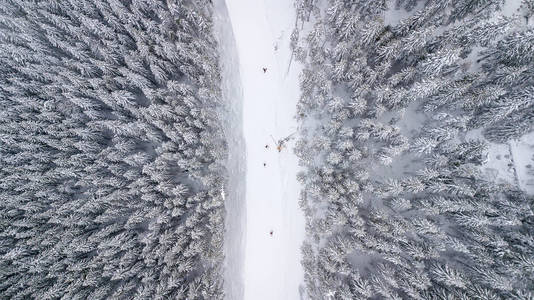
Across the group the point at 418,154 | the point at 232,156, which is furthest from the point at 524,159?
the point at 232,156

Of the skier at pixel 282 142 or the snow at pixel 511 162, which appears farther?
the skier at pixel 282 142

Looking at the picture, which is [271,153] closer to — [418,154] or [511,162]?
[418,154]

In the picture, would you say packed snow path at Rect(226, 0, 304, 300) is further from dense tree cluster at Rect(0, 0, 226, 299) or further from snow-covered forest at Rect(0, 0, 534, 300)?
dense tree cluster at Rect(0, 0, 226, 299)

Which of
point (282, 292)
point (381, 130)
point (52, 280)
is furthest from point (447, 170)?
point (52, 280)

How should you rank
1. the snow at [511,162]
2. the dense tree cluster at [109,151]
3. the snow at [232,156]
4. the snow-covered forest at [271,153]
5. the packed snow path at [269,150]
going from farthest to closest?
the packed snow path at [269,150], the snow at [232,156], the snow at [511,162], the dense tree cluster at [109,151], the snow-covered forest at [271,153]

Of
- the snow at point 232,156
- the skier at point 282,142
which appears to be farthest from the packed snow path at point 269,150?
the snow at point 232,156

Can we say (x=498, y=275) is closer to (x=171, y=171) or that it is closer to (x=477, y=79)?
(x=477, y=79)

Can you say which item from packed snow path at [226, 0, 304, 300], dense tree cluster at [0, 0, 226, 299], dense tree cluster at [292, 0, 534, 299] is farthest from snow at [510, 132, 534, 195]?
dense tree cluster at [0, 0, 226, 299]

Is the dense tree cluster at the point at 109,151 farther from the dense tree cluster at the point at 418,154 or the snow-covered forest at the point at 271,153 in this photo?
the dense tree cluster at the point at 418,154

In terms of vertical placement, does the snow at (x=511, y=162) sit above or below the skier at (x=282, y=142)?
below
